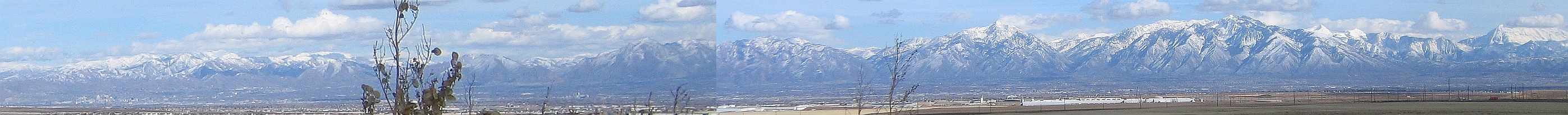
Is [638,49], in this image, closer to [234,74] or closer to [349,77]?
[349,77]

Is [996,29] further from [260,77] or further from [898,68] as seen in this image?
[260,77]

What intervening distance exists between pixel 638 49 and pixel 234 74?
0.84m

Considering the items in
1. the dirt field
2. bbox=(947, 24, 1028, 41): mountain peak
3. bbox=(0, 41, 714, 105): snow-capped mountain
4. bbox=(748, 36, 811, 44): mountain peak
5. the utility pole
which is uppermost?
bbox=(947, 24, 1028, 41): mountain peak

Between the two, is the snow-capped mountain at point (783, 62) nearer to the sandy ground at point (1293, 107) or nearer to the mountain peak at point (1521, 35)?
the sandy ground at point (1293, 107)

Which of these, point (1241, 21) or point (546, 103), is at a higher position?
point (1241, 21)

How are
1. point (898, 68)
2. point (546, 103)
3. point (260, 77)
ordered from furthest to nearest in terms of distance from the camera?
point (898, 68) < point (546, 103) < point (260, 77)

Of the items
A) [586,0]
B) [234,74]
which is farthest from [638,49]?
[234,74]

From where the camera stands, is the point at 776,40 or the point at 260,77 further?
the point at 776,40

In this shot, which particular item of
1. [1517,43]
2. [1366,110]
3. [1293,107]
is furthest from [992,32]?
[1517,43]

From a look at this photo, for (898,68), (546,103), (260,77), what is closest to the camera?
(260,77)

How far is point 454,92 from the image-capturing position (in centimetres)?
309

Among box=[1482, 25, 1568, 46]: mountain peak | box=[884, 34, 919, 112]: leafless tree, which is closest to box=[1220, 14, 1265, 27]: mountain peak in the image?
box=[1482, 25, 1568, 46]: mountain peak

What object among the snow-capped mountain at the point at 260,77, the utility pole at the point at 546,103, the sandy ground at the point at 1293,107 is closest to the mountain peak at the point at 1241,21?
the sandy ground at the point at 1293,107

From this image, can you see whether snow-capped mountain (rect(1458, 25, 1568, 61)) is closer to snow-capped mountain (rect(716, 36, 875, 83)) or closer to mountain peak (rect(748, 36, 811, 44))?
snow-capped mountain (rect(716, 36, 875, 83))
